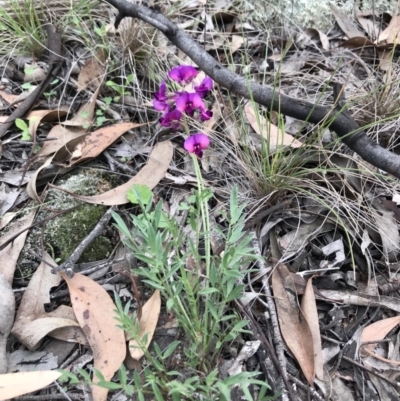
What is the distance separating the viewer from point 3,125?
1901 mm

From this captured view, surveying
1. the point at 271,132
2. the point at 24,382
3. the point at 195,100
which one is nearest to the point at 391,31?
the point at 271,132

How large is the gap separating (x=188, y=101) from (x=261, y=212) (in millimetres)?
496

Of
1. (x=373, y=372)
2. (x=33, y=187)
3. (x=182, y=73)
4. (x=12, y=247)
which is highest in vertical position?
(x=182, y=73)

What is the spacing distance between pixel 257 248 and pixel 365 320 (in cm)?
40

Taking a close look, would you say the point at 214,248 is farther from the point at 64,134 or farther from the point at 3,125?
the point at 3,125

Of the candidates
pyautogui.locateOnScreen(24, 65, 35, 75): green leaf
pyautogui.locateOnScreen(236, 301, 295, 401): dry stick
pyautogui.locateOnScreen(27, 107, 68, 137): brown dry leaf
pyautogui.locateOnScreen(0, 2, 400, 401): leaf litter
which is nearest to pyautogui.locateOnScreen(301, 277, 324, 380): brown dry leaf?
pyautogui.locateOnScreen(0, 2, 400, 401): leaf litter

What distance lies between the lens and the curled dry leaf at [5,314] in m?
1.30

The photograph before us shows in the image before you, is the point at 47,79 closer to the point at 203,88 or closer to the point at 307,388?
the point at 203,88

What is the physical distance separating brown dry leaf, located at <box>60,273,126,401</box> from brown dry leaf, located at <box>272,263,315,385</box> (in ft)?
1.56

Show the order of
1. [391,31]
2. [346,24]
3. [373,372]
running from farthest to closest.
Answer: [346,24], [391,31], [373,372]

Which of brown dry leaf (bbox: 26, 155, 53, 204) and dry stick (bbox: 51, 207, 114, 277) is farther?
brown dry leaf (bbox: 26, 155, 53, 204)

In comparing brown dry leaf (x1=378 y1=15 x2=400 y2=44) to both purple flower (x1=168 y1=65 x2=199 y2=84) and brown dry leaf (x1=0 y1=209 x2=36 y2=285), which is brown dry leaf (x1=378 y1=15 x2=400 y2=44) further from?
brown dry leaf (x1=0 y1=209 x2=36 y2=285)

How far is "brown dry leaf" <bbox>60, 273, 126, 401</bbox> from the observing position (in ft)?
4.18

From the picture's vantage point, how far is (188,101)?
1328mm
